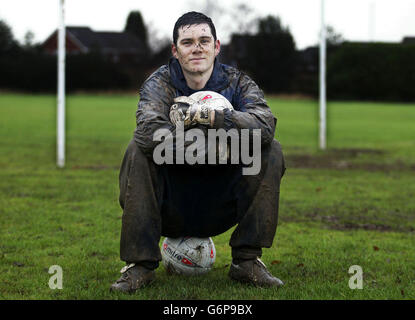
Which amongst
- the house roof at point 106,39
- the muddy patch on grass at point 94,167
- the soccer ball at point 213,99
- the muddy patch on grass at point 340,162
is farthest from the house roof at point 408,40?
the soccer ball at point 213,99

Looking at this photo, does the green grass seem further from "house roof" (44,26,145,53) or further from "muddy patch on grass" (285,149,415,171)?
"house roof" (44,26,145,53)

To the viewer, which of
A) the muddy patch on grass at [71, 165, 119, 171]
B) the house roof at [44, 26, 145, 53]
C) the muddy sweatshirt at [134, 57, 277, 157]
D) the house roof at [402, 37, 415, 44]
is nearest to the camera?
the muddy sweatshirt at [134, 57, 277, 157]

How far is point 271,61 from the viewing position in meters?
54.5

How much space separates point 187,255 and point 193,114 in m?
1.13

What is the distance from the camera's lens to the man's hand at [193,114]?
13.2 ft

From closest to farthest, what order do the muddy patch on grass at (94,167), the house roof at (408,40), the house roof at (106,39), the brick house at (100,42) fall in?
1. the muddy patch on grass at (94,167)
2. the house roof at (408,40)
3. the brick house at (100,42)
4. the house roof at (106,39)

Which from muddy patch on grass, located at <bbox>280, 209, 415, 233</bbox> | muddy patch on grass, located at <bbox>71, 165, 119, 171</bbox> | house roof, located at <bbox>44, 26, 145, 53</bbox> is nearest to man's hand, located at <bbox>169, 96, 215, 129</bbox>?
muddy patch on grass, located at <bbox>280, 209, 415, 233</bbox>

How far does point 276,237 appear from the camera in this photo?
623cm

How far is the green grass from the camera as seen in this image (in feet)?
14.1

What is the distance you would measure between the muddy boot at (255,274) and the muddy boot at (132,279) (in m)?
0.64

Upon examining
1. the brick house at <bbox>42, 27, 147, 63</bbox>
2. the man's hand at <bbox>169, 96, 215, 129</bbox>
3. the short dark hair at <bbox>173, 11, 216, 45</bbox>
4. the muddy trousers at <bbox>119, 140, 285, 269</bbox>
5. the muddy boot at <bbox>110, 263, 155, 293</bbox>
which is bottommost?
the muddy boot at <bbox>110, 263, 155, 293</bbox>

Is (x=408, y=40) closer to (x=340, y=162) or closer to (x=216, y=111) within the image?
(x=340, y=162)

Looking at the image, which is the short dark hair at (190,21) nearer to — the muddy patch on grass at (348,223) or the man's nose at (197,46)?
the man's nose at (197,46)

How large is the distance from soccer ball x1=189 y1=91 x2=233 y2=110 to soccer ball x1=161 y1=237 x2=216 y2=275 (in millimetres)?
Answer: 1067
